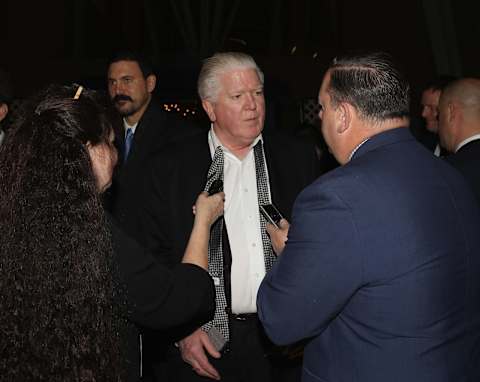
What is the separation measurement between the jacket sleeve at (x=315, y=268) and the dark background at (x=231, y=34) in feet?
41.5

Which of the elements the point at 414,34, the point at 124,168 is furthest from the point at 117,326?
the point at 414,34

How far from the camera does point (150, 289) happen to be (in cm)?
151

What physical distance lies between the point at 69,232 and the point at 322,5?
1386cm

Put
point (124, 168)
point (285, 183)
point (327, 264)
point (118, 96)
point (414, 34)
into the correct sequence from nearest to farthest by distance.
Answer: point (327, 264)
point (285, 183)
point (124, 168)
point (118, 96)
point (414, 34)

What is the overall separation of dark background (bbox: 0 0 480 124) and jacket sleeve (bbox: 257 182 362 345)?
12656mm

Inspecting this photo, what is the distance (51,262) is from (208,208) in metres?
0.75

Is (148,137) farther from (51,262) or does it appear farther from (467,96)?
(51,262)

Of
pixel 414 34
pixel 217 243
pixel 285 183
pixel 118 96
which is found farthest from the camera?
pixel 414 34

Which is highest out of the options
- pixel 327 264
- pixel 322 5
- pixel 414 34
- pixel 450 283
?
pixel 322 5

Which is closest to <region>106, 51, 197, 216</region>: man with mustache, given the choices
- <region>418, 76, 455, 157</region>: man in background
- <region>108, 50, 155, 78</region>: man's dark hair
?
<region>108, 50, 155, 78</region>: man's dark hair

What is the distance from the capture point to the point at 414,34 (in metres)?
14.1

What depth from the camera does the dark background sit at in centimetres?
1405

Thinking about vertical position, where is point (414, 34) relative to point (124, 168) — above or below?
→ above

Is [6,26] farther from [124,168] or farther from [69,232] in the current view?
[69,232]
